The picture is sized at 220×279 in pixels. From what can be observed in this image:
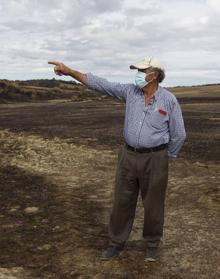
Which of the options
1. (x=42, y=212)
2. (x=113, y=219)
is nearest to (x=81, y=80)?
(x=113, y=219)

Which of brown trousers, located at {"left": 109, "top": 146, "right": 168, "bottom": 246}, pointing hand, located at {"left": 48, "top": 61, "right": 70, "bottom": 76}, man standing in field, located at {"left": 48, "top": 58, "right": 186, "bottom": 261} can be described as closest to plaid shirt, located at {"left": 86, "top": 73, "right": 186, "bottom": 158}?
man standing in field, located at {"left": 48, "top": 58, "right": 186, "bottom": 261}

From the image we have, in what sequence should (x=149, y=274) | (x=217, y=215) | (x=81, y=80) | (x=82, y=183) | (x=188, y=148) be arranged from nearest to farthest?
(x=149, y=274) < (x=81, y=80) < (x=217, y=215) < (x=82, y=183) < (x=188, y=148)

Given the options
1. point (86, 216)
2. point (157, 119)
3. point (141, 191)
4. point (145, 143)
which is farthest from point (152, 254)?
point (86, 216)

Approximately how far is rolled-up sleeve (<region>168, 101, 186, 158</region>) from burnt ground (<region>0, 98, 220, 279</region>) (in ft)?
4.28

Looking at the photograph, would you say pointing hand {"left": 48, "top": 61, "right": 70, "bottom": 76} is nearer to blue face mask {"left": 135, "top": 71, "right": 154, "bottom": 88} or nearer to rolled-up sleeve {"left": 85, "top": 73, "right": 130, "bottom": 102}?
rolled-up sleeve {"left": 85, "top": 73, "right": 130, "bottom": 102}

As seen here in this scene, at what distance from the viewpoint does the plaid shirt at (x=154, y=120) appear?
18.9 feet

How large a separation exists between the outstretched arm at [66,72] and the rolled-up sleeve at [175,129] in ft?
3.64

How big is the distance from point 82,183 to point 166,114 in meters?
5.06

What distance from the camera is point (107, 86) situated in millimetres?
6023

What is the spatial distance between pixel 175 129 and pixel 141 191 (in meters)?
0.81

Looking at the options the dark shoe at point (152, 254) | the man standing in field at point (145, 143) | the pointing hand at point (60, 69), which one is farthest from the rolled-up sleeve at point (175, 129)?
the pointing hand at point (60, 69)

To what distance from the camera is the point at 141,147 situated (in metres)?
5.81

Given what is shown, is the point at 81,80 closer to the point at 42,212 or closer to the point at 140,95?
the point at 140,95

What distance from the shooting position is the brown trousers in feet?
19.2
